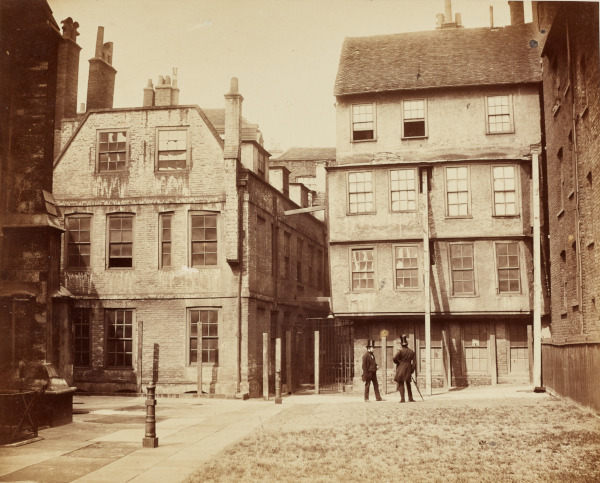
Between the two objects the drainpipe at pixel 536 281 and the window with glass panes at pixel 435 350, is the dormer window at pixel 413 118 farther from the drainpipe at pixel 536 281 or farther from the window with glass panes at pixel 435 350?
the window with glass panes at pixel 435 350

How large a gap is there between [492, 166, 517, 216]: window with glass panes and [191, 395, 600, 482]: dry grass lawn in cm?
962

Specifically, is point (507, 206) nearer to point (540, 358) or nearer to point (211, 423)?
point (540, 358)

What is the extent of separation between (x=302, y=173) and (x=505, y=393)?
3313cm

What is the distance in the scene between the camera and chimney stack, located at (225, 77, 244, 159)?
976 inches

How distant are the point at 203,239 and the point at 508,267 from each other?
1071 cm

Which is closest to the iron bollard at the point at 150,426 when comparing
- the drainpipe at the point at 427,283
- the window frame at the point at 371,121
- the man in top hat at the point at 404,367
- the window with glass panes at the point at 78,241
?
the man in top hat at the point at 404,367

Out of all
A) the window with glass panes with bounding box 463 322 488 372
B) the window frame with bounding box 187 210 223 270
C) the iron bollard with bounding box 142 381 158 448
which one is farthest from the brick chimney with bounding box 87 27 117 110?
the iron bollard with bounding box 142 381 158 448

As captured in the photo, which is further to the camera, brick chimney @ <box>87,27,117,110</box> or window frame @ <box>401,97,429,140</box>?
brick chimney @ <box>87,27,117,110</box>

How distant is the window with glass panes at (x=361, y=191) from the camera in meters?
26.0

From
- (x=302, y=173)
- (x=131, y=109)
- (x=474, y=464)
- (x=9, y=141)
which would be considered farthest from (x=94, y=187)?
(x=302, y=173)

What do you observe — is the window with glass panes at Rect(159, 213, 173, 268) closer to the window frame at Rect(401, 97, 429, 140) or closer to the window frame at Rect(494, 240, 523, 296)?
the window frame at Rect(401, 97, 429, 140)

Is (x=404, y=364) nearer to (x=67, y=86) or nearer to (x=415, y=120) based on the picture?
(x=415, y=120)

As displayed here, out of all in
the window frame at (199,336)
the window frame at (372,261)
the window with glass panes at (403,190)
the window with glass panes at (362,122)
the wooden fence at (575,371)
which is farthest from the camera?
the window with glass panes at (362,122)

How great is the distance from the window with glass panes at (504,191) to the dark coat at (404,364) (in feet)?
24.1
